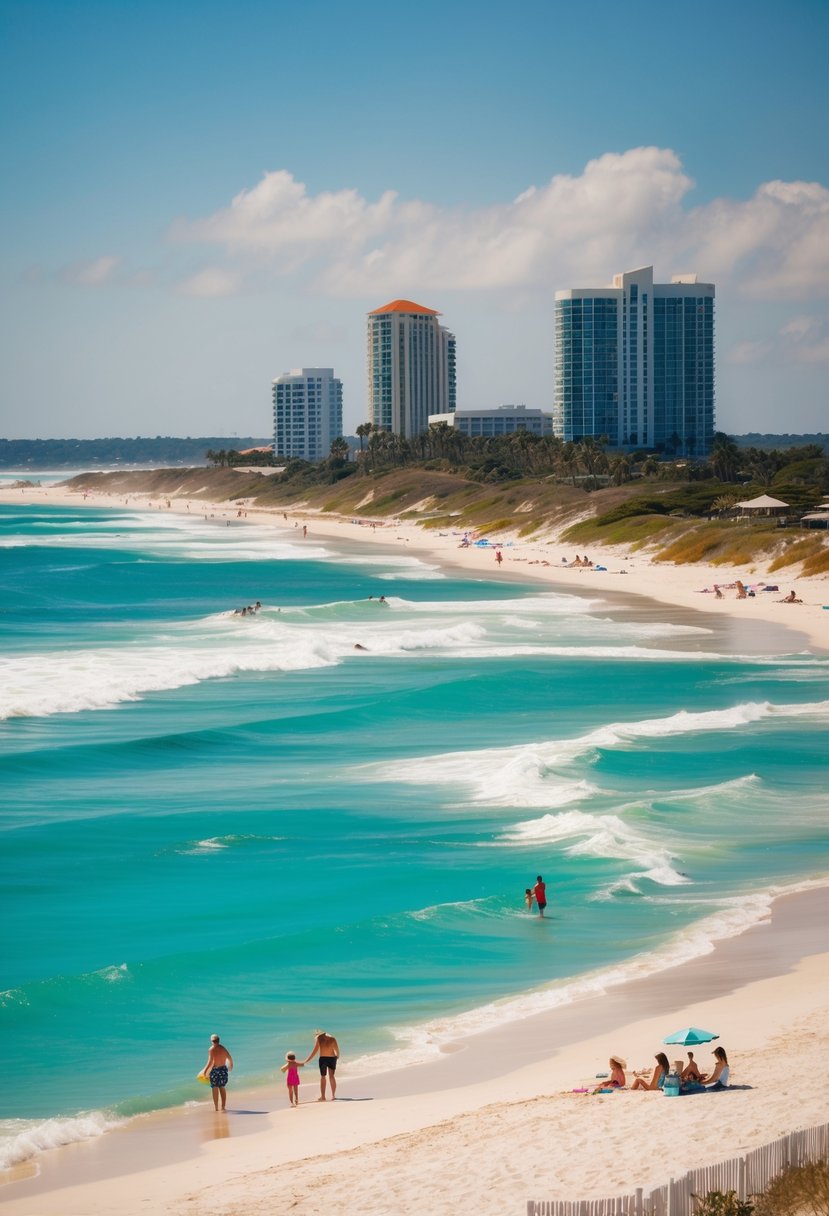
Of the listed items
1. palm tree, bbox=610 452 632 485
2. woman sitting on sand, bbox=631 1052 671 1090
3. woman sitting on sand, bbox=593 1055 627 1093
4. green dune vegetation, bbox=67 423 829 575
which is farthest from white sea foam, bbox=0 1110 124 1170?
palm tree, bbox=610 452 632 485

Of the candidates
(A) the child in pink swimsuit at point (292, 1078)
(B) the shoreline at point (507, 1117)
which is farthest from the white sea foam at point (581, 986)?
(A) the child in pink swimsuit at point (292, 1078)

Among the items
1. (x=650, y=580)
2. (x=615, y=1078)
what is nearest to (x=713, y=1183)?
(x=615, y=1078)

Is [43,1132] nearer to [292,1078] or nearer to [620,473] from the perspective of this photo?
[292,1078]

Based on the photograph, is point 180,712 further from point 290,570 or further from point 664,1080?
point 290,570

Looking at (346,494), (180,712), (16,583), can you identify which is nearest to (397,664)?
(180,712)

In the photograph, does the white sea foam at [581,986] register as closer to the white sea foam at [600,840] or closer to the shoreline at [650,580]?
the white sea foam at [600,840]

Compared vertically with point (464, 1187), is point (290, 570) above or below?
above
